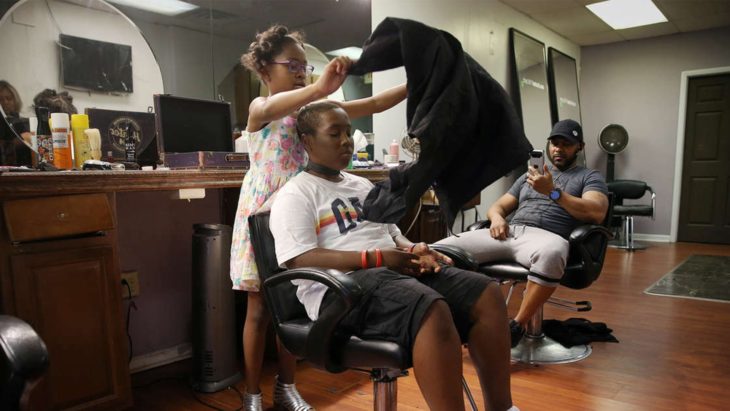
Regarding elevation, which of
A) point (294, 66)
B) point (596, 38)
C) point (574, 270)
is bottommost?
point (574, 270)

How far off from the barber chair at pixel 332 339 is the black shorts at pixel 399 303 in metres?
0.03

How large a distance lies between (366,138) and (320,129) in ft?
6.93

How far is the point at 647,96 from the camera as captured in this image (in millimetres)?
6496

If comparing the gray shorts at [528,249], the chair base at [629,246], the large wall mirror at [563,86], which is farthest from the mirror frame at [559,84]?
the gray shorts at [528,249]

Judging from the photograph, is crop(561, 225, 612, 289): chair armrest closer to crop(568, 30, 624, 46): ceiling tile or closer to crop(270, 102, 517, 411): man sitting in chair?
crop(270, 102, 517, 411): man sitting in chair

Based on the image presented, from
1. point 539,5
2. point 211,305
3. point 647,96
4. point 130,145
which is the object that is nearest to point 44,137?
point 130,145

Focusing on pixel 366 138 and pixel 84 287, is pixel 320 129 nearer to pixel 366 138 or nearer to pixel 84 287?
pixel 84 287

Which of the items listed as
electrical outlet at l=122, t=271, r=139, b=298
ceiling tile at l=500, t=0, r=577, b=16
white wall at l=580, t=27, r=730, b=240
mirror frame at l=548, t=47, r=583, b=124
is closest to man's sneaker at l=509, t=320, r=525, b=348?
electrical outlet at l=122, t=271, r=139, b=298

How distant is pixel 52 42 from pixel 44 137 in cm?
44

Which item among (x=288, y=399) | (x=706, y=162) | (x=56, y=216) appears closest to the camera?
(x=56, y=216)

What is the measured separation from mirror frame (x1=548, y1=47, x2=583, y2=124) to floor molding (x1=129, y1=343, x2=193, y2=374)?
4928mm

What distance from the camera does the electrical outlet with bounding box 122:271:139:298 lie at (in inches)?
85.7

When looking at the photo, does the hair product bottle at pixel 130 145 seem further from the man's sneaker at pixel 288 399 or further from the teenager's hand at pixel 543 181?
the teenager's hand at pixel 543 181

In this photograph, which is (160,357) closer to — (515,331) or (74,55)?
(74,55)
